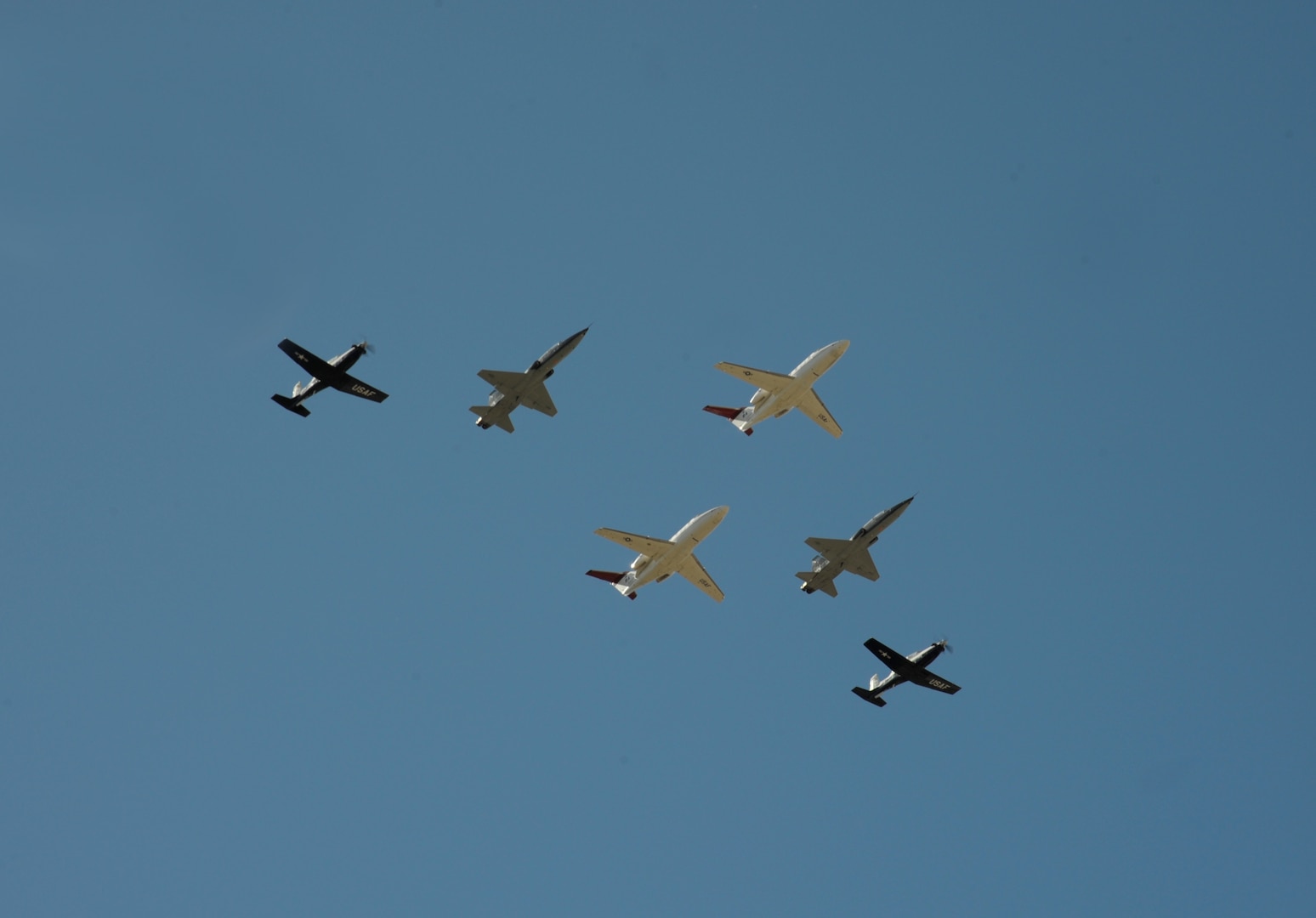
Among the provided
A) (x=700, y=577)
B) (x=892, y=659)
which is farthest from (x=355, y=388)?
(x=892, y=659)

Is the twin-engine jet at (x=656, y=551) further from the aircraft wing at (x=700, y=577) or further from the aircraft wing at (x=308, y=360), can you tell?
the aircraft wing at (x=308, y=360)

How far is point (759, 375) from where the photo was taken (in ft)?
277

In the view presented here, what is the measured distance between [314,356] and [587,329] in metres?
18.6

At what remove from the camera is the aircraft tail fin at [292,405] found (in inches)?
3103

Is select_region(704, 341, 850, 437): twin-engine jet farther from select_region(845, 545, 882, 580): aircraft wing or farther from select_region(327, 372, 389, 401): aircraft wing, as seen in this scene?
select_region(327, 372, 389, 401): aircraft wing

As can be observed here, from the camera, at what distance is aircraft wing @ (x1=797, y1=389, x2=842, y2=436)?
90125mm

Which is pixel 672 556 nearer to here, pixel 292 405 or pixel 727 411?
pixel 727 411

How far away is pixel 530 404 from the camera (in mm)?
85562

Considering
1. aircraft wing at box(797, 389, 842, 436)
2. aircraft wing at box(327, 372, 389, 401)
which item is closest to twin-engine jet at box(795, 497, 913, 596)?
aircraft wing at box(797, 389, 842, 436)

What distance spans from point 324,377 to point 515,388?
13.5m

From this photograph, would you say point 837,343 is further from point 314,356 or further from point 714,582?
point 314,356

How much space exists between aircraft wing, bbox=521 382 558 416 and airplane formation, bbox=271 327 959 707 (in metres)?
0.06

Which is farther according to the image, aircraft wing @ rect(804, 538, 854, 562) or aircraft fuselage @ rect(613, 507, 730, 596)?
aircraft wing @ rect(804, 538, 854, 562)

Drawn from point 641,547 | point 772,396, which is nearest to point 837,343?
point 772,396
